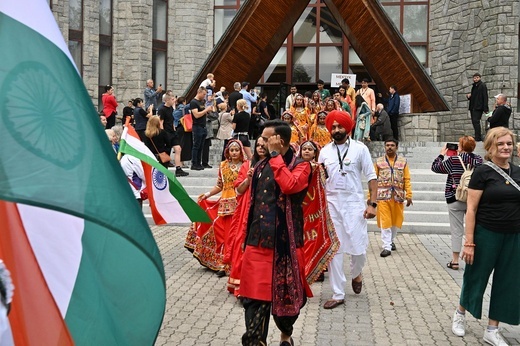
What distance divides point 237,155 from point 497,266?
370cm

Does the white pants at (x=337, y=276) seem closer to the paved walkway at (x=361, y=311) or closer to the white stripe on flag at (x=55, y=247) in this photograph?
the paved walkway at (x=361, y=311)

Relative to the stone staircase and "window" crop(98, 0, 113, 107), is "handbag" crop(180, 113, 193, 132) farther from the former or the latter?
"window" crop(98, 0, 113, 107)

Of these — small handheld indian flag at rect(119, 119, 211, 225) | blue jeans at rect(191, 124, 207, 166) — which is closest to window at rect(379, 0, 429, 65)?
blue jeans at rect(191, 124, 207, 166)

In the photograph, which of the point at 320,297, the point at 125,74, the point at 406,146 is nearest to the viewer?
the point at 320,297

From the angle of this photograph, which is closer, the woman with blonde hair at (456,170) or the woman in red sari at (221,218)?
the woman in red sari at (221,218)

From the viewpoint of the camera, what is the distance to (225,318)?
660cm

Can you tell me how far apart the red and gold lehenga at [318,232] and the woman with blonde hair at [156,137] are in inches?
153

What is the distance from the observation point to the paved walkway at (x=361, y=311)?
5.94m

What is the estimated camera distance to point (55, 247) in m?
2.63

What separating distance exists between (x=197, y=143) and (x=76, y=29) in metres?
13.6

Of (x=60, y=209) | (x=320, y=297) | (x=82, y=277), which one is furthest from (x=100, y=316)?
(x=320, y=297)

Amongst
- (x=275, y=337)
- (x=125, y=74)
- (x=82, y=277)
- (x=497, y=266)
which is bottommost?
(x=275, y=337)

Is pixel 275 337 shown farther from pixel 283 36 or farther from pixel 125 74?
pixel 125 74

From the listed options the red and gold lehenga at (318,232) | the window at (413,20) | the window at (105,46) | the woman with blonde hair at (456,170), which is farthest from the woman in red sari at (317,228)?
the window at (413,20)
